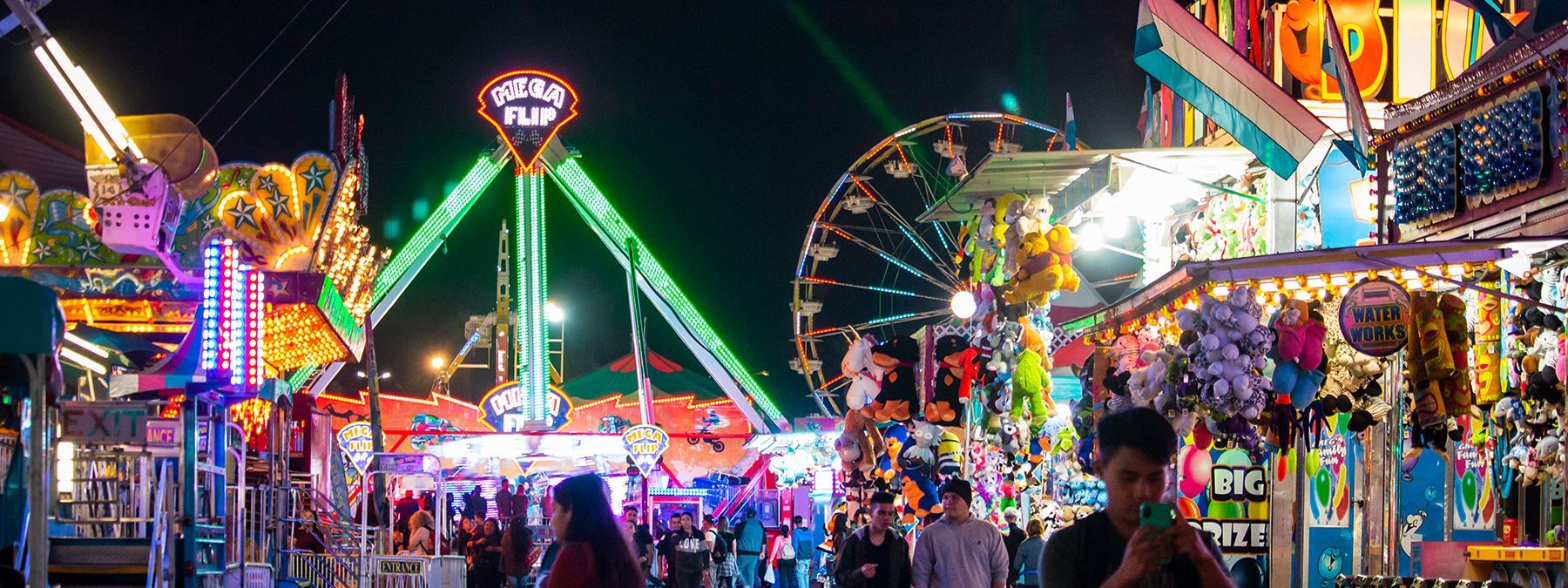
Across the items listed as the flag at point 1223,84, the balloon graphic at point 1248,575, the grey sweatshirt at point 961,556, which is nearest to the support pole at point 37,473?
the grey sweatshirt at point 961,556

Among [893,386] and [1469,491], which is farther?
[893,386]

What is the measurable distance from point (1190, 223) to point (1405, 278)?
25.0 ft

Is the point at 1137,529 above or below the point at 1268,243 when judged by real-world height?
below

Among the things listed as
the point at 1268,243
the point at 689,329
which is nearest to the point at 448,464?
the point at 689,329

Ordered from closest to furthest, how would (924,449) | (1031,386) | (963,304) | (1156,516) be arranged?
(1156,516) < (1031,386) < (924,449) < (963,304)

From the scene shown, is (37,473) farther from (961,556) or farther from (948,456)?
(948,456)

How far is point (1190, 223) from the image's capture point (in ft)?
54.9

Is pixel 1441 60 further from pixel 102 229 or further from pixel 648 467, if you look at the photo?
pixel 648 467

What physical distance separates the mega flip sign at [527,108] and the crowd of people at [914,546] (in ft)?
55.9

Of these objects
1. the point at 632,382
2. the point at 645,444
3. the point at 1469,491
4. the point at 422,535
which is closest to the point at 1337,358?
the point at 1469,491

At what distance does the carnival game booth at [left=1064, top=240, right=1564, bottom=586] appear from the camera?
8867mm

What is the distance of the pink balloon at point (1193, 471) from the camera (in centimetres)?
1150

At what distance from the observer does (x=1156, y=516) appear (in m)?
3.29

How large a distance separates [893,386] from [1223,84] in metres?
5.53
